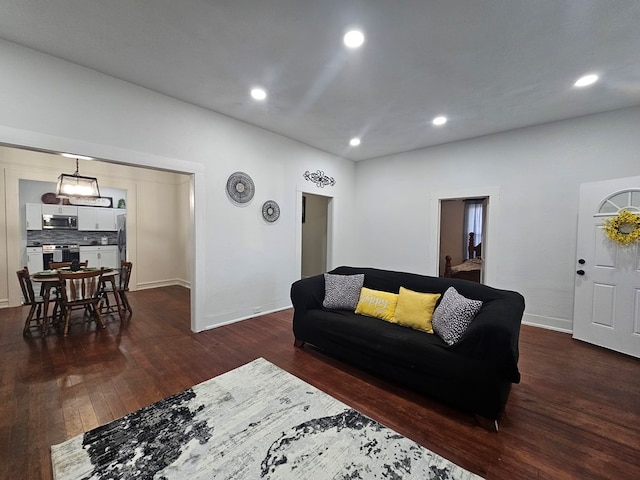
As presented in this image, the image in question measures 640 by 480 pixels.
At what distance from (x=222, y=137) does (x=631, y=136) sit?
511 cm

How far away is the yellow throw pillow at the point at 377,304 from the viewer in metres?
2.77

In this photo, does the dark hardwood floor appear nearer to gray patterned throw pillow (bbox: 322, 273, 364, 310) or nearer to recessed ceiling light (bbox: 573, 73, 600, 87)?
gray patterned throw pillow (bbox: 322, 273, 364, 310)

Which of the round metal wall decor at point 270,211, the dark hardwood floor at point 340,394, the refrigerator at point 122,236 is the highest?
the round metal wall decor at point 270,211

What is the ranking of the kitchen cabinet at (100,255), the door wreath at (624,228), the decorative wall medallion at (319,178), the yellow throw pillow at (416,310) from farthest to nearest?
the kitchen cabinet at (100,255) < the decorative wall medallion at (319,178) < the door wreath at (624,228) < the yellow throw pillow at (416,310)

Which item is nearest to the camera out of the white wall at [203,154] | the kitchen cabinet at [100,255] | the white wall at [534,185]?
the white wall at [203,154]

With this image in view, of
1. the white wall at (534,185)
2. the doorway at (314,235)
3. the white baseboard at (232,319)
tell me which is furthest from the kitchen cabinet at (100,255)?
the white wall at (534,185)

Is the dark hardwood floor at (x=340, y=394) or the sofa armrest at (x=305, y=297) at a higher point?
the sofa armrest at (x=305, y=297)

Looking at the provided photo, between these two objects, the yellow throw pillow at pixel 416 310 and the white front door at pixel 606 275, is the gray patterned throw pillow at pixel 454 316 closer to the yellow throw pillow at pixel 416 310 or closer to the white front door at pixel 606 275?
the yellow throw pillow at pixel 416 310

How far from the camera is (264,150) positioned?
4105 mm

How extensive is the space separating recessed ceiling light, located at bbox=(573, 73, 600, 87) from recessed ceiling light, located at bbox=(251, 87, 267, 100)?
10.6 feet

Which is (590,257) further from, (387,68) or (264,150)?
(264,150)

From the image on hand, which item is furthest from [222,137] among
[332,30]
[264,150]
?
[332,30]

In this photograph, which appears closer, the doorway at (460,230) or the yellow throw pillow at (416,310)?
the yellow throw pillow at (416,310)

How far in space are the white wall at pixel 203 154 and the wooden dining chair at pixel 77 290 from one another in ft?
4.55
